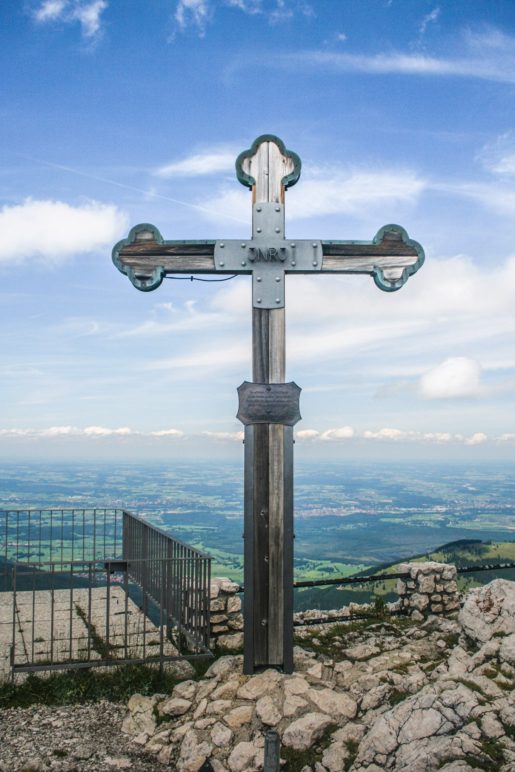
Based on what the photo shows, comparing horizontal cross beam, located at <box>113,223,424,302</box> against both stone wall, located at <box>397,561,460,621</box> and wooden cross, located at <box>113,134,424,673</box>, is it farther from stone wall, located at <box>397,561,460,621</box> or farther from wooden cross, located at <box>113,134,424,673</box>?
stone wall, located at <box>397,561,460,621</box>

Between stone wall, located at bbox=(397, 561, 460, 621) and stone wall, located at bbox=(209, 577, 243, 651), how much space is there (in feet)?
9.20

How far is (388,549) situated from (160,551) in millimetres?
39853

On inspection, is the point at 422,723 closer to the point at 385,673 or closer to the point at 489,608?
Result: the point at 385,673

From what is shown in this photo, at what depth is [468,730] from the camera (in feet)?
15.7

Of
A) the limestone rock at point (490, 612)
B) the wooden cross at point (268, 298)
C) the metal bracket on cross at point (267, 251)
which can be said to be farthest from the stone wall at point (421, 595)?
the metal bracket on cross at point (267, 251)

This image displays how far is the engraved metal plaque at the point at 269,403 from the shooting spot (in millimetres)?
6672

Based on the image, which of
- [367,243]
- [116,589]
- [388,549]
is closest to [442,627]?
[367,243]

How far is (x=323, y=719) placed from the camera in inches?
219

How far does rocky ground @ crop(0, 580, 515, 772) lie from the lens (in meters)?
4.84

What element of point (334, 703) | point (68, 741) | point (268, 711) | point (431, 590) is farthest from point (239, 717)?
point (431, 590)

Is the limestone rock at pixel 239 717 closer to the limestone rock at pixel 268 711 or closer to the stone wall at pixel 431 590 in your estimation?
the limestone rock at pixel 268 711

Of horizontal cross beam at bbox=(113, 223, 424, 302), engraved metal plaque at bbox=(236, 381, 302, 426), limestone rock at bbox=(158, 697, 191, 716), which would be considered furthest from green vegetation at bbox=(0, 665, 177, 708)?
horizontal cross beam at bbox=(113, 223, 424, 302)

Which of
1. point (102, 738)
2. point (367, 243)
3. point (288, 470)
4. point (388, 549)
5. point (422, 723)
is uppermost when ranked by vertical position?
point (367, 243)

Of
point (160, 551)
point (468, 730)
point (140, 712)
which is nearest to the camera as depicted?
point (468, 730)
